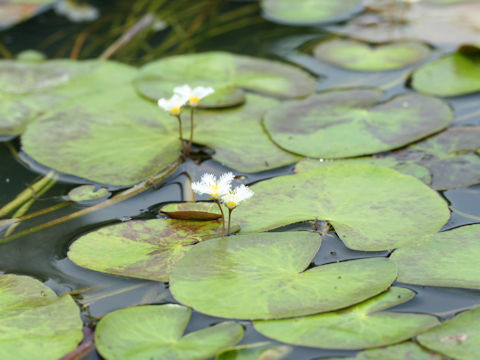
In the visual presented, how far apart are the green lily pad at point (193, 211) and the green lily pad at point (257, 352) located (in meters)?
0.43

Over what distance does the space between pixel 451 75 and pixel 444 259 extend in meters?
1.23

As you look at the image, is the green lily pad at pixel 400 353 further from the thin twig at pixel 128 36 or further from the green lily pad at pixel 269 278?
the thin twig at pixel 128 36

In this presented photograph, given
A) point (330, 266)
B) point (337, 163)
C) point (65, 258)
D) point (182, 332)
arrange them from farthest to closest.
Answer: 1. point (337, 163)
2. point (65, 258)
3. point (330, 266)
4. point (182, 332)

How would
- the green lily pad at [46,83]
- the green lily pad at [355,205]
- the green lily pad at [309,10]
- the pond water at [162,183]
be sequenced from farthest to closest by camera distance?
the green lily pad at [309,10]
the green lily pad at [46,83]
the green lily pad at [355,205]
the pond water at [162,183]

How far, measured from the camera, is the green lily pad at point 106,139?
1.86 m

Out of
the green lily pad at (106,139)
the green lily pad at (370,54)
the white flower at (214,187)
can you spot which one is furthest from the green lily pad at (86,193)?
the green lily pad at (370,54)

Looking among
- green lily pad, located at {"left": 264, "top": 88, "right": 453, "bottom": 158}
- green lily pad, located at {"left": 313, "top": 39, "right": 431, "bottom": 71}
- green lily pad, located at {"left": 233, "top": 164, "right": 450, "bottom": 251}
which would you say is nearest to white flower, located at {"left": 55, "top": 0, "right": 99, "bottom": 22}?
green lily pad, located at {"left": 313, "top": 39, "right": 431, "bottom": 71}

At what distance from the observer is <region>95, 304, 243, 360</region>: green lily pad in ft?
3.75

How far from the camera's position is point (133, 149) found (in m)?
1.95

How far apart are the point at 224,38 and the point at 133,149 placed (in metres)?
1.18

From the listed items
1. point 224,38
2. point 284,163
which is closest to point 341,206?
point 284,163

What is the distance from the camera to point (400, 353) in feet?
3.68

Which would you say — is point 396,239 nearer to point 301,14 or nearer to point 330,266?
point 330,266

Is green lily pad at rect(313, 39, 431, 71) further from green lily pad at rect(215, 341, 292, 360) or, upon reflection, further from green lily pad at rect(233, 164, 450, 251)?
green lily pad at rect(215, 341, 292, 360)
